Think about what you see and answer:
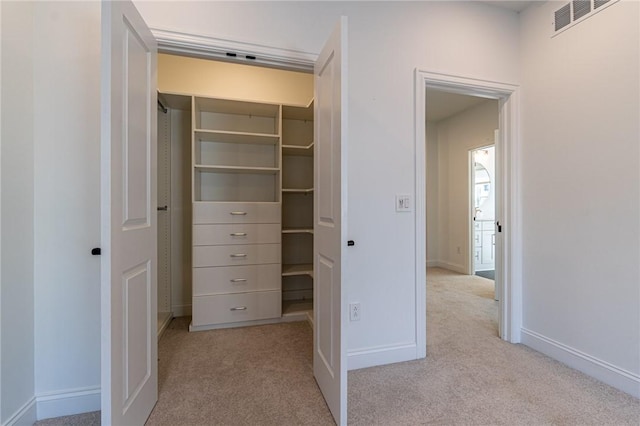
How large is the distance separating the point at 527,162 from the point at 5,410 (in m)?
3.38

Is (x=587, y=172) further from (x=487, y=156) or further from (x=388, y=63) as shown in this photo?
(x=487, y=156)

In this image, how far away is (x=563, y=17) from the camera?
6.52 feet

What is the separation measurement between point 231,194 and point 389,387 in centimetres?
223

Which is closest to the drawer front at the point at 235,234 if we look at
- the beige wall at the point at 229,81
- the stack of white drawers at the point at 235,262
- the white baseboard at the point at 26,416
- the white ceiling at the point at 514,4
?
the stack of white drawers at the point at 235,262

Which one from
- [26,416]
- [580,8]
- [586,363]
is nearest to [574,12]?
[580,8]

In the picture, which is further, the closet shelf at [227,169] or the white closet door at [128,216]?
the closet shelf at [227,169]

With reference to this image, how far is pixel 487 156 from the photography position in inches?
215

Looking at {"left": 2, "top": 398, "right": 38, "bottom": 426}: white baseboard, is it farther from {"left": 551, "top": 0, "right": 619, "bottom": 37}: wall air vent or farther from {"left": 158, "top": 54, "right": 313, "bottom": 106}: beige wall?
{"left": 551, "top": 0, "right": 619, "bottom": 37}: wall air vent

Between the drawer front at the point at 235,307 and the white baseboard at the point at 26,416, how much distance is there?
113cm

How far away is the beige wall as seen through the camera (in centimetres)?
285

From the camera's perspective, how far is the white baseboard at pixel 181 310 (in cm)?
291

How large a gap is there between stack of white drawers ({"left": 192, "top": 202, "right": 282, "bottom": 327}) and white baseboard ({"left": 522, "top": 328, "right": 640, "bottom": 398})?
81.8 inches

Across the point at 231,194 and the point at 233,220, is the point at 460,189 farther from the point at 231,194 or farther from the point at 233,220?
the point at 233,220

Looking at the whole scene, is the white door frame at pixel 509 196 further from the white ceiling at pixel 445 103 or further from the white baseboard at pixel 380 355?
the white ceiling at pixel 445 103
